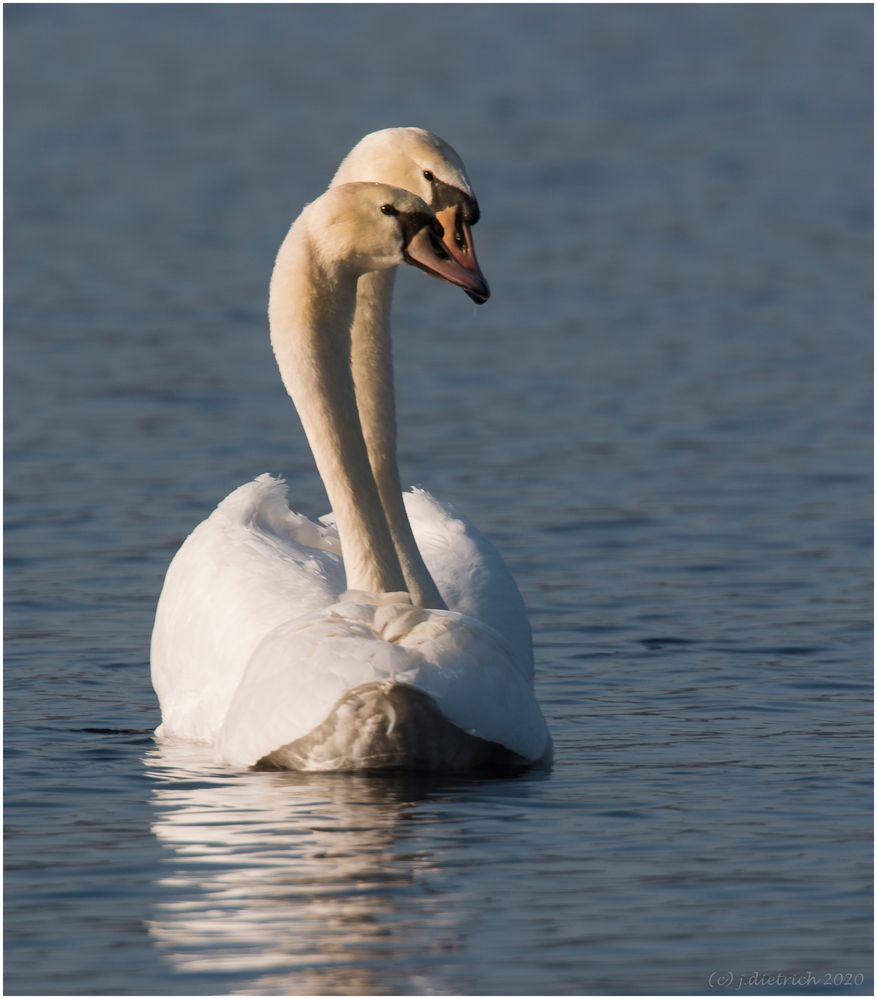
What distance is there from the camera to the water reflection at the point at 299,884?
7.09 m

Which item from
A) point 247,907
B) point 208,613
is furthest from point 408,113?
point 247,907

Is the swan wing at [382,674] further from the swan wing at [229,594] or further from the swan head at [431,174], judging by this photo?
the swan head at [431,174]

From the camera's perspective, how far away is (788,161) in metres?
29.2

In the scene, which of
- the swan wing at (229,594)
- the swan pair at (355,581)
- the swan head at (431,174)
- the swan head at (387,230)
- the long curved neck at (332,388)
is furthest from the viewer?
the swan head at (431,174)

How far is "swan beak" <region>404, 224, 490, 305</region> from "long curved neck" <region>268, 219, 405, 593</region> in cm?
34

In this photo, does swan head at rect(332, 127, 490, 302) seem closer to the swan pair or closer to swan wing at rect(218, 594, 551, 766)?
the swan pair

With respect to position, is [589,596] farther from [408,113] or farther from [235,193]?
[408,113]

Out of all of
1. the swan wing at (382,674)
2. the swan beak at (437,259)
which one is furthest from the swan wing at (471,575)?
the swan beak at (437,259)

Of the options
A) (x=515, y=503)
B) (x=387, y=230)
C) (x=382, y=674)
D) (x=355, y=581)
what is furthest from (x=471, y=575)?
(x=515, y=503)

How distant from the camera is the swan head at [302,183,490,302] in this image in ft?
31.8

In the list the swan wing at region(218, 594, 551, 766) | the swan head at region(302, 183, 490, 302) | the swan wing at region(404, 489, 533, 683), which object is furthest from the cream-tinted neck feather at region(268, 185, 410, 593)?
the swan wing at region(218, 594, 551, 766)

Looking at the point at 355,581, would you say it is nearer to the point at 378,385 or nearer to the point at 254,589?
the point at 254,589

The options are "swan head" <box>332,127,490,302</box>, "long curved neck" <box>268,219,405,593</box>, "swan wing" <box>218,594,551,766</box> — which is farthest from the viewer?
"swan head" <box>332,127,490,302</box>

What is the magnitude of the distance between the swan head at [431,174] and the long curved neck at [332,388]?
23.9 inches
